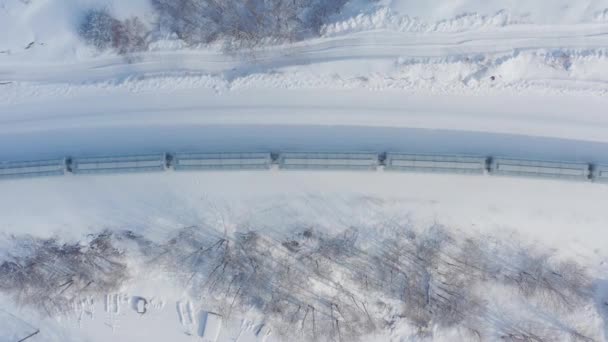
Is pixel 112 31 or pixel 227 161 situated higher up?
pixel 112 31

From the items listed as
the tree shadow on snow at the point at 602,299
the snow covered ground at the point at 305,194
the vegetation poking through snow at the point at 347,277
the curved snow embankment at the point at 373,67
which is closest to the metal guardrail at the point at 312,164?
Result: the snow covered ground at the point at 305,194

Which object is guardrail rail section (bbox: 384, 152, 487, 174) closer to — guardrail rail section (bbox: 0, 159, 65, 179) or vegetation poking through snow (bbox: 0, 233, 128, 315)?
vegetation poking through snow (bbox: 0, 233, 128, 315)

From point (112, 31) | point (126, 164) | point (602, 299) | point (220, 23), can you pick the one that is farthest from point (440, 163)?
point (112, 31)

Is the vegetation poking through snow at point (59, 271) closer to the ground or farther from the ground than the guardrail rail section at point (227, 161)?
closer to the ground

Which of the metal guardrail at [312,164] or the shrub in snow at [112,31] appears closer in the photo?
the metal guardrail at [312,164]

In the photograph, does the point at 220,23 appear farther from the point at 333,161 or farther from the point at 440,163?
the point at 440,163

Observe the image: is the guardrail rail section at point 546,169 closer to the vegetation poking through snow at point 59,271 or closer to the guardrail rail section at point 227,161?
the guardrail rail section at point 227,161

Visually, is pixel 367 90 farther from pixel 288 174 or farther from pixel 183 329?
pixel 183 329
